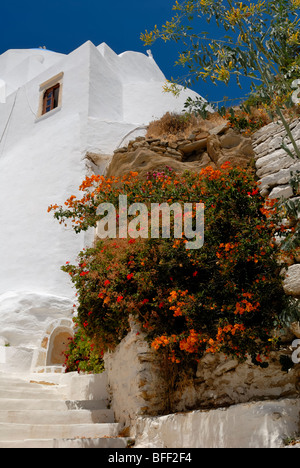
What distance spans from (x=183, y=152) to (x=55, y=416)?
232 inches

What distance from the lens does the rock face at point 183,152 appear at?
7.57m

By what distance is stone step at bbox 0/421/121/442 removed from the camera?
15.5 feet

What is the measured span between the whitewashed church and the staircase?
297 cm

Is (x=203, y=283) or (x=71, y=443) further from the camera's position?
(x=203, y=283)

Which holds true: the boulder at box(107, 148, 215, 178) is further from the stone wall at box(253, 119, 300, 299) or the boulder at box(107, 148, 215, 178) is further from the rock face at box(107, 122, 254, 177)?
the stone wall at box(253, 119, 300, 299)

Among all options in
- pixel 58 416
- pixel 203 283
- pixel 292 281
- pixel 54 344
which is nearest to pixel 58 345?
pixel 54 344

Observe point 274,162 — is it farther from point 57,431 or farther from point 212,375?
point 57,431

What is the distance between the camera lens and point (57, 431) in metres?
4.87

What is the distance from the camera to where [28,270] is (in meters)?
12.4

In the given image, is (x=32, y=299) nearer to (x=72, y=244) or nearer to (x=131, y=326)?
(x=72, y=244)

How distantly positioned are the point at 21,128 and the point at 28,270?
689cm

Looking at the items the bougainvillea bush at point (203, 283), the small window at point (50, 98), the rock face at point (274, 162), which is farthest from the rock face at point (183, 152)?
the small window at point (50, 98)
